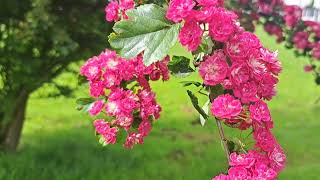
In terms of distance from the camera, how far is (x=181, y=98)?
40.1ft

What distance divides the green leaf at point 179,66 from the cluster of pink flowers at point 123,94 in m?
0.26

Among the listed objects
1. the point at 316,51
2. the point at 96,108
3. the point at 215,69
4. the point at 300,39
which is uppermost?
the point at 215,69

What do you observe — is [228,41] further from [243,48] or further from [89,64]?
[89,64]

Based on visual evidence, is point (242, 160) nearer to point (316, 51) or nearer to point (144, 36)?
point (144, 36)

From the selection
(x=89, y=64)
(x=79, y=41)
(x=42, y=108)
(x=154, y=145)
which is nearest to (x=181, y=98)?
(x=42, y=108)

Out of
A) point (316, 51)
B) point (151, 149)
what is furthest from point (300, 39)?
point (151, 149)

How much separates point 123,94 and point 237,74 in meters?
0.61

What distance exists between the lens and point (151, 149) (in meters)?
7.50

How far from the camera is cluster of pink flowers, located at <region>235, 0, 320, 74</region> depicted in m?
5.92

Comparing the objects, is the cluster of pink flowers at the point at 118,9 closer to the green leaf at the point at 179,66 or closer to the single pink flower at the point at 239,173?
the green leaf at the point at 179,66

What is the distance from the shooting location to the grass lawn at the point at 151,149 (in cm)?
573

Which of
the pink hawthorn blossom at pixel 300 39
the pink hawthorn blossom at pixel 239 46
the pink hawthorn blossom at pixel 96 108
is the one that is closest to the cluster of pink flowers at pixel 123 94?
the pink hawthorn blossom at pixel 96 108

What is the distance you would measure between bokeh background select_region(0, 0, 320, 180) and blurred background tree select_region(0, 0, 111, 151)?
1.22 ft

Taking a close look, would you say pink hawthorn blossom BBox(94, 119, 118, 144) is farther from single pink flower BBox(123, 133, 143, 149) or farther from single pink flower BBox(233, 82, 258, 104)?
single pink flower BBox(233, 82, 258, 104)
